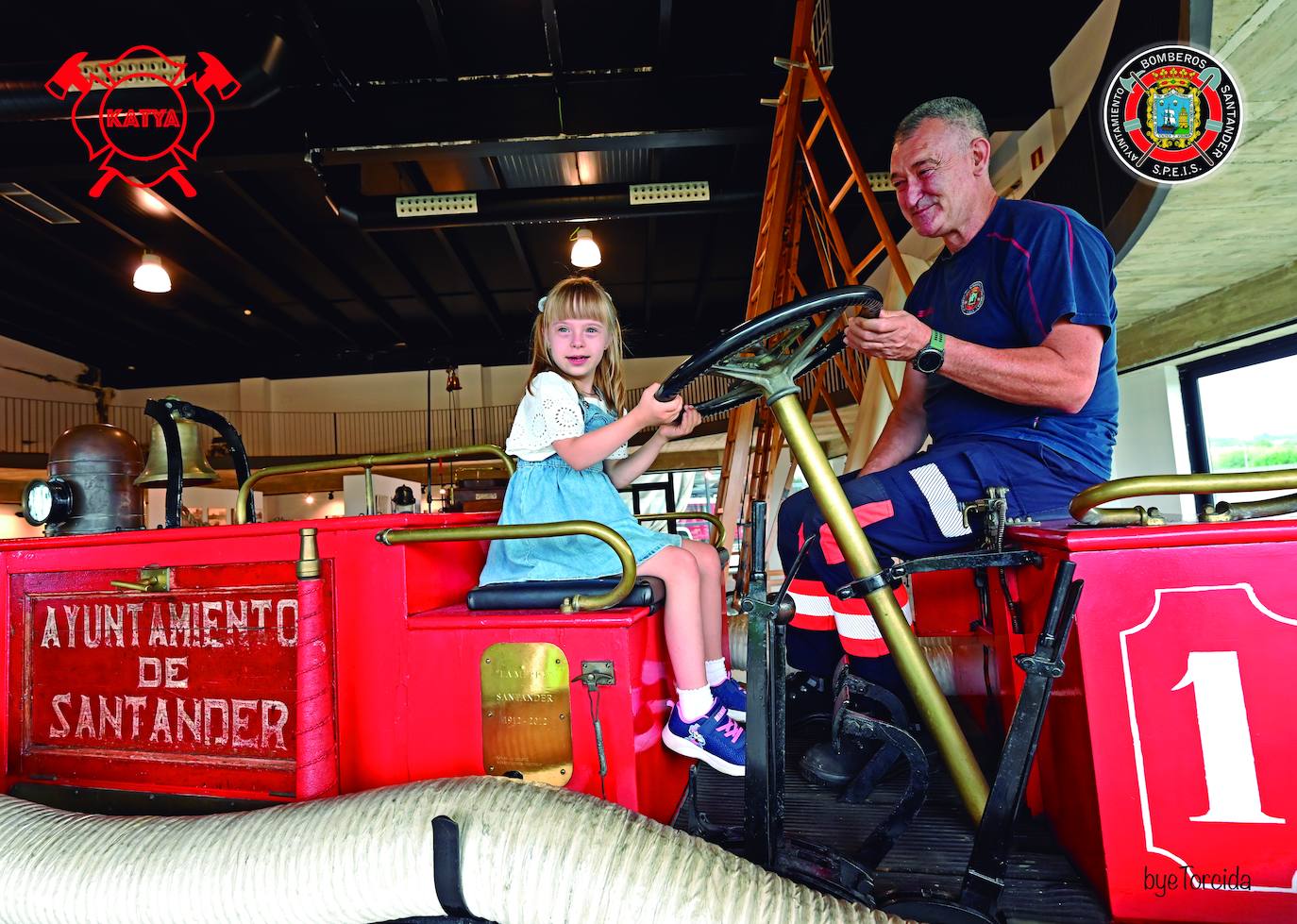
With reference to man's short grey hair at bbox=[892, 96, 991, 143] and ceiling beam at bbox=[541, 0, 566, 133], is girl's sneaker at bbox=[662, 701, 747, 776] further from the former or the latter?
ceiling beam at bbox=[541, 0, 566, 133]

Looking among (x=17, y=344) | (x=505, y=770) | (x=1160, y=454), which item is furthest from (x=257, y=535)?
(x=17, y=344)

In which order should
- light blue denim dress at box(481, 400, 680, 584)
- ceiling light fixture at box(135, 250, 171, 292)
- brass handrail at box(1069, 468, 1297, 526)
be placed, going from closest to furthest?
brass handrail at box(1069, 468, 1297, 526) → light blue denim dress at box(481, 400, 680, 584) → ceiling light fixture at box(135, 250, 171, 292)

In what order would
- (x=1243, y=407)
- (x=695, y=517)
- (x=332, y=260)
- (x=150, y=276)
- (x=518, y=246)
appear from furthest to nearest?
1. (x=332, y=260)
2. (x=518, y=246)
3. (x=150, y=276)
4. (x=1243, y=407)
5. (x=695, y=517)

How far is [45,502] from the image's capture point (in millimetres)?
1870

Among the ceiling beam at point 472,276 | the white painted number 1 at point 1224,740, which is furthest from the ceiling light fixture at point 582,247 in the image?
the white painted number 1 at point 1224,740

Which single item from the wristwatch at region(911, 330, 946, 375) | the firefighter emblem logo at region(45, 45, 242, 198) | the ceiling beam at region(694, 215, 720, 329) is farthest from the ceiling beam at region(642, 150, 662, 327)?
the wristwatch at region(911, 330, 946, 375)

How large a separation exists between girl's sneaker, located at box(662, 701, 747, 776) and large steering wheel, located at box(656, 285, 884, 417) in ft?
2.39

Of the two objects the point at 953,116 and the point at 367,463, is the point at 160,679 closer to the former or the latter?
the point at 367,463

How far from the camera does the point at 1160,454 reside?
6.33 m

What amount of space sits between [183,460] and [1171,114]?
5037 mm

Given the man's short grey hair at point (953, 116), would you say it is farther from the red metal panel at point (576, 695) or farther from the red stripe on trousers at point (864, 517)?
the red metal panel at point (576, 695)

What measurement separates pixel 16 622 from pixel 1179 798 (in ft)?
8.45

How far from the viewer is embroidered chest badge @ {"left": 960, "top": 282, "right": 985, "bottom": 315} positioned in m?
1.62

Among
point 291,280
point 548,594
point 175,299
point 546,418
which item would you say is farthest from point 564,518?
point 175,299
